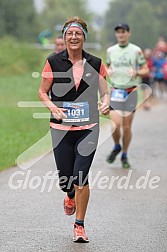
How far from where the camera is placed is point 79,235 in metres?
7.28

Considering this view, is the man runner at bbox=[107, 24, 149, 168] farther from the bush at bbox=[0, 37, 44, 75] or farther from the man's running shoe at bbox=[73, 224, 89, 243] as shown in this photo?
the bush at bbox=[0, 37, 44, 75]

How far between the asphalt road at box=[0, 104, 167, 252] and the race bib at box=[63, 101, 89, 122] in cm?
108

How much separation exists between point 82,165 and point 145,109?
16.7m

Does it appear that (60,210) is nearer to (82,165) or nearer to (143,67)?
(82,165)

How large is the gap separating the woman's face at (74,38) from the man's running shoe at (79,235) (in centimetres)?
162

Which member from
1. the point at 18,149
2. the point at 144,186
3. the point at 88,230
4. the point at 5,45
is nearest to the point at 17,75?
the point at 5,45

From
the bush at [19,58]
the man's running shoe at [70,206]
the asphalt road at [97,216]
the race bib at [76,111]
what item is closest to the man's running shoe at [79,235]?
the asphalt road at [97,216]

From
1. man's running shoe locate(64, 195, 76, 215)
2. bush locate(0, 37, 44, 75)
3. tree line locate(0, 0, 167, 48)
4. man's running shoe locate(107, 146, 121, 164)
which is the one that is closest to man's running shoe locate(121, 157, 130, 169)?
man's running shoe locate(107, 146, 121, 164)

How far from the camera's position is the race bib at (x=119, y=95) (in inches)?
460

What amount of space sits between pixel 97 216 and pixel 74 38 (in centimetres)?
204

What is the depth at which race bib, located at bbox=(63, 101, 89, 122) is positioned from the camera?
739cm

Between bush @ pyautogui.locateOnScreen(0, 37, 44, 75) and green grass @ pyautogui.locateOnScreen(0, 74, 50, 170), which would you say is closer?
green grass @ pyautogui.locateOnScreen(0, 74, 50, 170)

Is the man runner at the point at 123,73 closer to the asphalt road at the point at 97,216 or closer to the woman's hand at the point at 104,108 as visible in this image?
the asphalt road at the point at 97,216

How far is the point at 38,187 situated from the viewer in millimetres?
10141
